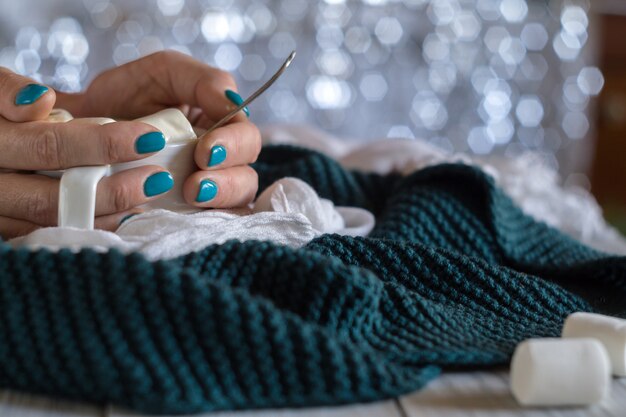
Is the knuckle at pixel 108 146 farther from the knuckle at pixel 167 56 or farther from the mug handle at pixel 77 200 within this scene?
the knuckle at pixel 167 56

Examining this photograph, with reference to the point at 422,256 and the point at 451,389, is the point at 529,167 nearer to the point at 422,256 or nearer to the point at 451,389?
the point at 422,256

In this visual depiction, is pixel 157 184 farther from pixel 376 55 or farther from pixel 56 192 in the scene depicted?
pixel 376 55

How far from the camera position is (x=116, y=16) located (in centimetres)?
198

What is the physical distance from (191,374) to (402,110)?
1879 mm

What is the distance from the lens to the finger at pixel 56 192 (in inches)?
20.4

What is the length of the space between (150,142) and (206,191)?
0.06 m

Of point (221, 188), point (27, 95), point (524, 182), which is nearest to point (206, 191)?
point (221, 188)

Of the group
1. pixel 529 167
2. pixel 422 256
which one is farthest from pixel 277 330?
pixel 529 167

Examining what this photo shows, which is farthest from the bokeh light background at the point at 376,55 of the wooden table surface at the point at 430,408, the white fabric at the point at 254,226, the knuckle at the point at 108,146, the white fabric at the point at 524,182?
the wooden table surface at the point at 430,408

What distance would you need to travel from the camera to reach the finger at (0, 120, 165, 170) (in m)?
0.50

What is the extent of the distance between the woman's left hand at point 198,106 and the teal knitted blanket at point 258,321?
104 millimetres

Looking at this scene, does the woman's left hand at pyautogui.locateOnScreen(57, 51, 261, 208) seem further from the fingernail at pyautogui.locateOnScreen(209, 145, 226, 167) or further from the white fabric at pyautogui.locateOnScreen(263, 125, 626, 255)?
the white fabric at pyautogui.locateOnScreen(263, 125, 626, 255)

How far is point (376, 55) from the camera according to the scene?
2127 millimetres

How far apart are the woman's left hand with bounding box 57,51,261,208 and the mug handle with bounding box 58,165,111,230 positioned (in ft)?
0.27
